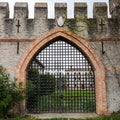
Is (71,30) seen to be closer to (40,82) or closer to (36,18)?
(36,18)

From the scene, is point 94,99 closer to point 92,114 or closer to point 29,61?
point 92,114

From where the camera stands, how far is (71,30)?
542 inches

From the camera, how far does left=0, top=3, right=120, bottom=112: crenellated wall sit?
13.5 m

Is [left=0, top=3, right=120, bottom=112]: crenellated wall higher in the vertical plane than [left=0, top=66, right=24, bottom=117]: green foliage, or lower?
higher

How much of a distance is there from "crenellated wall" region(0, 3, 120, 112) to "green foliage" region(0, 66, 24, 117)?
2.80ft

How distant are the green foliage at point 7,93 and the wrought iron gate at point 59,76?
4.72 feet

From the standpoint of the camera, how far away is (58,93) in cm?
1462

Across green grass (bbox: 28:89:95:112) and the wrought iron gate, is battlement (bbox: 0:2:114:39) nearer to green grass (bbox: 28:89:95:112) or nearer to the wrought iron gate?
the wrought iron gate

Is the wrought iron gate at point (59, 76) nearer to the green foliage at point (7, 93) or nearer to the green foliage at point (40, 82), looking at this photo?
the green foliage at point (40, 82)

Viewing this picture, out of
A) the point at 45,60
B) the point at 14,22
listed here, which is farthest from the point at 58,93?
the point at 14,22

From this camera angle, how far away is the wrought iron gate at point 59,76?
46.2 ft

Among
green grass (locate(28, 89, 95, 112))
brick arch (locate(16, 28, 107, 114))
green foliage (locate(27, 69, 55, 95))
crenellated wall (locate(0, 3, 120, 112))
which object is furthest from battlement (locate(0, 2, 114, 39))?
green grass (locate(28, 89, 95, 112))

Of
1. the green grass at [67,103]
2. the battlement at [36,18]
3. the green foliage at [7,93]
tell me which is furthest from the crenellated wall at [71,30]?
the green grass at [67,103]

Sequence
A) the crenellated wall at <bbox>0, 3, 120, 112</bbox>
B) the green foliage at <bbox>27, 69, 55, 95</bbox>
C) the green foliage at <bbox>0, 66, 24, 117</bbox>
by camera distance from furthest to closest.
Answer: the green foliage at <bbox>27, 69, 55, 95</bbox>
the crenellated wall at <bbox>0, 3, 120, 112</bbox>
the green foliage at <bbox>0, 66, 24, 117</bbox>
